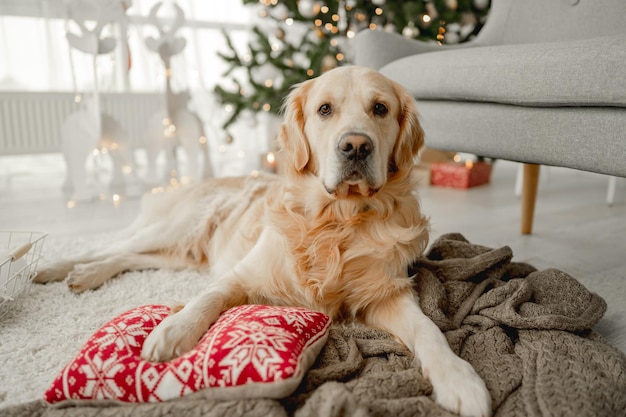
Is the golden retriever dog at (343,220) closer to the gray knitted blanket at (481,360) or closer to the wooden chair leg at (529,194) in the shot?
the gray knitted blanket at (481,360)

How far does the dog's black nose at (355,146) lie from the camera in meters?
1.38

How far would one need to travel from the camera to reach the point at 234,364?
3.27ft

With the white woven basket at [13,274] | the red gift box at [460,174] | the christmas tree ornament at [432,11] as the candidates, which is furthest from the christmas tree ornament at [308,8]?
the white woven basket at [13,274]

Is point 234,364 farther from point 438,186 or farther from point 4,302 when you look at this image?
point 438,186

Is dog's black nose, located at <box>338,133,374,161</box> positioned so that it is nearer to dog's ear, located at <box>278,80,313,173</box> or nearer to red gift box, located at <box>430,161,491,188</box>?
dog's ear, located at <box>278,80,313,173</box>

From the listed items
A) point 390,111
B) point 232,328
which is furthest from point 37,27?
point 232,328

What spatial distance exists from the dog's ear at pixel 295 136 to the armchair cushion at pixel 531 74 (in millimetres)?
816

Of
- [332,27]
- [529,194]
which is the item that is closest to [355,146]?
[529,194]

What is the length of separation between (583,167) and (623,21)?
1.44 m

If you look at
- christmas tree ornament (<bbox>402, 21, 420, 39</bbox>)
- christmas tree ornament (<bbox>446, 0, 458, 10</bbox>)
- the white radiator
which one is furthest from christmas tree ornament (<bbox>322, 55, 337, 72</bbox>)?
the white radiator

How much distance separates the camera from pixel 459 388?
41.3 inches

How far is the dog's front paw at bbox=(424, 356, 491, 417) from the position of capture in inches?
39.8

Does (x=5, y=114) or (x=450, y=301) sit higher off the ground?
(x=5, y=114)

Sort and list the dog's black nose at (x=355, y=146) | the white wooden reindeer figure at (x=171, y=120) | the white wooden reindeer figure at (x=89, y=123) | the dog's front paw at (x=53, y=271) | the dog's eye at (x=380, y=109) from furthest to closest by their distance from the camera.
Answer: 1. the white wooden reindeer figure at (x=171, y=120)
2. the white wooden reindeer figure at (x=89, y=123)
3. the dog's front paw at (x=53, y=271)
4. the dog's eye at (x=380, y=109)
5. the dog's black nose at (x=355, y=146)
